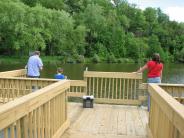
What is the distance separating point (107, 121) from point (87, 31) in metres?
53.3

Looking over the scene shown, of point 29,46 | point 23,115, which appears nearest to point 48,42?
point 29,46

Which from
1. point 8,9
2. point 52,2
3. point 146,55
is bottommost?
point 146,55

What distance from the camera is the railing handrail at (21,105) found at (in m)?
3.14

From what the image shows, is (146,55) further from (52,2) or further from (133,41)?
(52,2)

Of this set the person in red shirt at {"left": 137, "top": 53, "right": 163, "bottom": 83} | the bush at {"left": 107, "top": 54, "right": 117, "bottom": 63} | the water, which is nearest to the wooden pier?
the person in red shirt at {"left": 137, "top": 53, "right": 163, "bottom": 83}

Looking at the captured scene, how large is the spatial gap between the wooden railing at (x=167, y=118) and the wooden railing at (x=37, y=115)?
1522mm

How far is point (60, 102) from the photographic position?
5.67 meters

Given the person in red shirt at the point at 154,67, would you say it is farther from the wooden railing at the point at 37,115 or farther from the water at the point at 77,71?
the water at the point at 77,71

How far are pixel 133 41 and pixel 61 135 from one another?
218 ft

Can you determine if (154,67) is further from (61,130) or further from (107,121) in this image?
(61,130)

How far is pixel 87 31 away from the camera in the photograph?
→ 60.1m

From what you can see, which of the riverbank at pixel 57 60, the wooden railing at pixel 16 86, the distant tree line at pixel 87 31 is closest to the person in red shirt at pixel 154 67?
the wooden railing at pixel 16 86

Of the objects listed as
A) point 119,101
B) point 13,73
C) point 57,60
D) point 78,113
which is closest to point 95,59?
point 57,60

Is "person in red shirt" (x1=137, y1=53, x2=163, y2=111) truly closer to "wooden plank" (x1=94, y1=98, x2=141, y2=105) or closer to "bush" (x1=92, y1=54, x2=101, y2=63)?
"wooden plank" (x1=94, y1=98, x2=141, y2=105)
